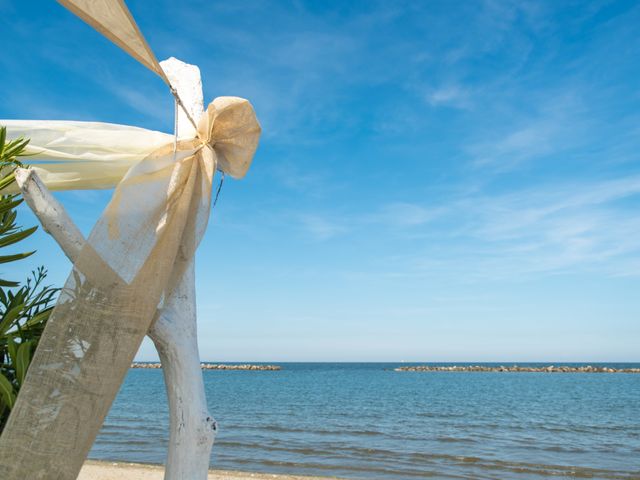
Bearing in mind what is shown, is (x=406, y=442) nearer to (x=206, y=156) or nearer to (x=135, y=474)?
(x=135, y=474)

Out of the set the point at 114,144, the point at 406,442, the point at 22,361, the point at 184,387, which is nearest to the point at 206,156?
the point at 114,144

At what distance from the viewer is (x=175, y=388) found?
7.25 feet

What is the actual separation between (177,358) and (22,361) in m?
0.71

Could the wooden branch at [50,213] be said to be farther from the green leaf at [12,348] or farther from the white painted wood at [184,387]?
the green leaf at [12,348]

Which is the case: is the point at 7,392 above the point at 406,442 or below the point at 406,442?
above

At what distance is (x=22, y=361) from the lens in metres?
2.32

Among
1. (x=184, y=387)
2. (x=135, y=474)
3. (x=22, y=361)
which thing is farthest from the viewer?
(x=135, y=474)

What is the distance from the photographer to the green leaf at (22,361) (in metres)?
2.29

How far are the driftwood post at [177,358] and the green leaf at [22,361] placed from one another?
21.3 inches

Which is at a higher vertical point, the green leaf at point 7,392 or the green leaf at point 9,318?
the green leaf at point 9,318

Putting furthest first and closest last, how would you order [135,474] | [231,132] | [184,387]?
[135,474] < [231,132] < [184,387]

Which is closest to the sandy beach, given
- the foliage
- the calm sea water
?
the calm sea water

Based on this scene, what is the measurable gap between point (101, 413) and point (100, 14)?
146 cm

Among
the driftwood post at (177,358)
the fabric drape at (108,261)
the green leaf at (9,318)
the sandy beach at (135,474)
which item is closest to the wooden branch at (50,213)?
the driftwood post at (177,358)
